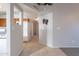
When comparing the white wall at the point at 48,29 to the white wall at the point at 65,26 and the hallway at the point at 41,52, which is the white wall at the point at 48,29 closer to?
the white wall at the point at 65,26

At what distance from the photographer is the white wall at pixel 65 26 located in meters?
7.92

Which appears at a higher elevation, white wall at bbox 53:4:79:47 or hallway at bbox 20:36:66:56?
white wall at bbox 53:4:79:47

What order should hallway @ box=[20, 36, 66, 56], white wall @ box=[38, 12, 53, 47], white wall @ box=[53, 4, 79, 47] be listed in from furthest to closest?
white wall @ box=[38, 12, 53, 47] < white wall @ box=[53, 4, 79, 47] < hallway @ box=[20, 36, 66, 56]

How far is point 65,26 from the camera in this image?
26.2 ft

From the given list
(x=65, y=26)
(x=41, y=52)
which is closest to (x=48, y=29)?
(x=65, y=26)

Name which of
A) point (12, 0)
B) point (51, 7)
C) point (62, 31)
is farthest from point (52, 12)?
point (12, 0)

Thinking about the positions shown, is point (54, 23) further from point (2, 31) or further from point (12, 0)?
point (12, 0)

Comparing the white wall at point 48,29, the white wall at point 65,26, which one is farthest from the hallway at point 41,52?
the white wall at point 48,29

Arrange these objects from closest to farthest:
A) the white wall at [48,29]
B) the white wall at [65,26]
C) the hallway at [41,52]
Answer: the hallway at [41,52] < the white wall at [65,26] < the white wall at [48,29]

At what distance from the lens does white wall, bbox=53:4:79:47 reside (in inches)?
312

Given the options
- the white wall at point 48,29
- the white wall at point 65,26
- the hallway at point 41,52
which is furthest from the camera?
the white wall at point 48,29

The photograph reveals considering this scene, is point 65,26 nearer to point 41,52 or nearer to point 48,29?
point 48,29

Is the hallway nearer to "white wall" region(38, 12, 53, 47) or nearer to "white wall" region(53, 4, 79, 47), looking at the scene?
"white wall" region(53, 4, 79, 47)

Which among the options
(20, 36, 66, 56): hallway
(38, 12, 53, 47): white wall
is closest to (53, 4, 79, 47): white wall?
(38, 12, 53, 47): white wall
